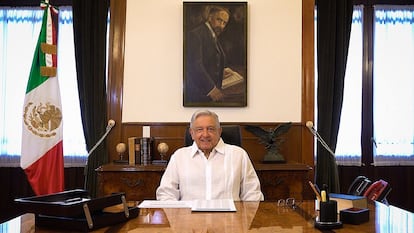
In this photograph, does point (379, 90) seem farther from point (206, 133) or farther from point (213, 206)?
point (213, 206)

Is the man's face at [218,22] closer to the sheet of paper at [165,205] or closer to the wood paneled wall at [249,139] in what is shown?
the wood paneled wall at [249,139]

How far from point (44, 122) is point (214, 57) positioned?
1514 mm

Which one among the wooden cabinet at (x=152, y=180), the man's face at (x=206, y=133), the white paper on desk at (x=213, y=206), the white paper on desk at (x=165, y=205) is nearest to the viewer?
the white paper on desk at (x=213, y=206)

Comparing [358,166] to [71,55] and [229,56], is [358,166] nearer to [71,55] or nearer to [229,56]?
[229,56]

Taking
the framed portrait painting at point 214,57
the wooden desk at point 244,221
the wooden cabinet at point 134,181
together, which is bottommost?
the wooden cabinet at point 134,181

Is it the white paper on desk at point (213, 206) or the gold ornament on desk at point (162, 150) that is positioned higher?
the gold ornament on desk at point (162, 150)

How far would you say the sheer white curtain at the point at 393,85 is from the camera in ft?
14.7

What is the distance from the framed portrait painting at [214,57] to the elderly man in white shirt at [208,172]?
3.78ft

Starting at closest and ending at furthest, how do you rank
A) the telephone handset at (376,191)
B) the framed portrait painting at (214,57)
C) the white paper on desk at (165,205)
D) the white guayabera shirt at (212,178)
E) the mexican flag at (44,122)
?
the white paper on desk at (165,205)
the white guayabera shirt at (212,178)
the telephone handset at (376,191)
the mexican flag at (44,122)
the framed portrait painting at (214,57)

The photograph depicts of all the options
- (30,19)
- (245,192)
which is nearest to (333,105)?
(245,192)

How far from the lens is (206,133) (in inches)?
104

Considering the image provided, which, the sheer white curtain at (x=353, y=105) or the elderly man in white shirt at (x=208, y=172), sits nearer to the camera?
the elderly man in white shirt at (x=208, y=172)

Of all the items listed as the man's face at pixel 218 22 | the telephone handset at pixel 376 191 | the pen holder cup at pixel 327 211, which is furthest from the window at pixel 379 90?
the pen holder cup at pixel 327 211

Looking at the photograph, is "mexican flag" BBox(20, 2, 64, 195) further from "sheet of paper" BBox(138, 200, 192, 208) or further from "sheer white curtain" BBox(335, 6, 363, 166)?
"sheer white curtain" BBox(335, 6, 363, 166)
